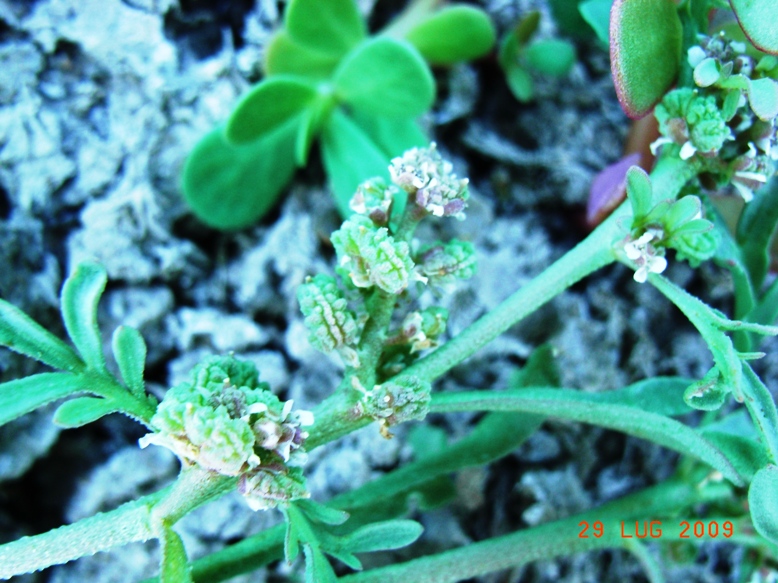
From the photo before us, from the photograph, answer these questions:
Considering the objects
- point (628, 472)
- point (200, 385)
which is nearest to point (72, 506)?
point (200, 385)

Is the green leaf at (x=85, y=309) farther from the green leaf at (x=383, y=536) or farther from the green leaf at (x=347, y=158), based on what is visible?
the green leaf at (x=347, y=158)

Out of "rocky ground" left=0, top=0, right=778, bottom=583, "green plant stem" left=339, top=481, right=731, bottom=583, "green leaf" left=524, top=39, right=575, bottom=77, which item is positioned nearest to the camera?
"green plant stem" left=339, top=481, right=731, bottom=583

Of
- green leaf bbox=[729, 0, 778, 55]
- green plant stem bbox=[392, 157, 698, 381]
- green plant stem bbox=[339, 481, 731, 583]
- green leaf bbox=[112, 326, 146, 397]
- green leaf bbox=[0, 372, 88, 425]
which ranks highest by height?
green leaf bbox=[0, 372, 88, 425]

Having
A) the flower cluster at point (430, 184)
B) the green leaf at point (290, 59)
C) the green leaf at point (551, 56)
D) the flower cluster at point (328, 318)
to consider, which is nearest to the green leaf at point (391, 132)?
the green leaf at point (290, 59)

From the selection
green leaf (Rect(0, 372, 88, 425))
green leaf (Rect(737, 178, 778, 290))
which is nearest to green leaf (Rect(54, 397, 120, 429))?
green leaf (Rect(0, 372, 88, 425))

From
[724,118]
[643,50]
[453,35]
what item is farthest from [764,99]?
[453,35]

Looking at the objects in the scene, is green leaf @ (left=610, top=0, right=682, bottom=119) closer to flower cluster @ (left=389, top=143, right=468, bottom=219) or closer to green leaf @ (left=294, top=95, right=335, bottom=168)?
flower cluster @ (left=389, top=143, right=468, bottom=219)

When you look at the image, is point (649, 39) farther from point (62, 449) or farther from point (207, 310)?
point (62, 449)
